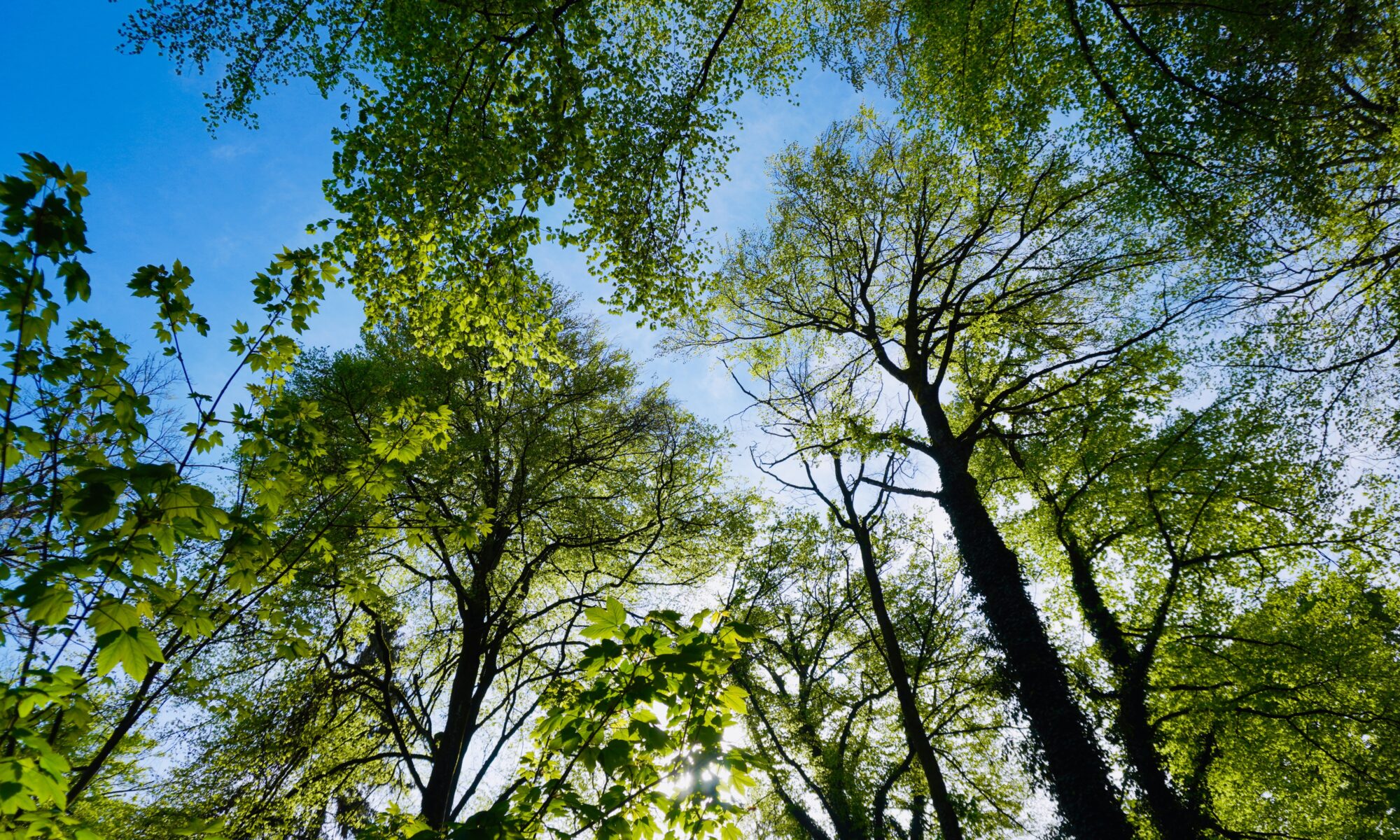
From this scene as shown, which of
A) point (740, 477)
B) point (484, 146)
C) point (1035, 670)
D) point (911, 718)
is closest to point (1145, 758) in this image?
point (1035, 670)

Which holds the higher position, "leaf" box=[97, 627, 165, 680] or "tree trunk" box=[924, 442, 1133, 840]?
"tree trunk" box=[924, 442, 1133, 840]

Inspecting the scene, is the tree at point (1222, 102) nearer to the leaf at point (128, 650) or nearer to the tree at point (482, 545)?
the tree at point (482, 545)

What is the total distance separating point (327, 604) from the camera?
271 inches

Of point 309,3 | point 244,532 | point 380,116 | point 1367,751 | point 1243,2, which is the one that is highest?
point 1243,2

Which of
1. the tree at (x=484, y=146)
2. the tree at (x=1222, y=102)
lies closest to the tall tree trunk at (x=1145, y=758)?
the tree at (x=1222, y=102)

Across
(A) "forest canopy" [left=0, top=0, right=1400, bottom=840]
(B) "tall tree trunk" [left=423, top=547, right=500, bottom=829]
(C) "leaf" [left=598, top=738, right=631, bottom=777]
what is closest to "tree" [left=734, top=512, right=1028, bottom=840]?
(A) "forest canopy" [left=0, top=0, right=1400, bottom=840]

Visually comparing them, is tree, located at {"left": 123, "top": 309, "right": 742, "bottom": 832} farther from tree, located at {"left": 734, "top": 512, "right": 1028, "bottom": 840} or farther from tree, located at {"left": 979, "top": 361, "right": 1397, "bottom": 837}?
tree, located at {"left": 979, "top": 361, "right": 1397, "bottom": 837}

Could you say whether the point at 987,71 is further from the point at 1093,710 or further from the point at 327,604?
the point at 327,604

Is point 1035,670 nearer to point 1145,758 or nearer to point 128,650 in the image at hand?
point 1145,758

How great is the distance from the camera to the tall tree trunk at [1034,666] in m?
5.16

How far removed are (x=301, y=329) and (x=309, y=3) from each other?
4325 mm

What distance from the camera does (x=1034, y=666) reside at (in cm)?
599

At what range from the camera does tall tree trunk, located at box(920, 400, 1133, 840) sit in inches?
203

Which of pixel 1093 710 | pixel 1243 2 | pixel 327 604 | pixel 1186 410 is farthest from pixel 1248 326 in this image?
pixel 327 604
